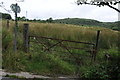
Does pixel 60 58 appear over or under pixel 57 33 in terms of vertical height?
under

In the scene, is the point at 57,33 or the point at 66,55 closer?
the point at 66,55

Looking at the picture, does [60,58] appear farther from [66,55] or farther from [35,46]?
[35,46]

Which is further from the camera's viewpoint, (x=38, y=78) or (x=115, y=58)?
(x=115, y=58)

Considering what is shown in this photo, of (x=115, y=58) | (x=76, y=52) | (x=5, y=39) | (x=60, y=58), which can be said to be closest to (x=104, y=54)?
(x=115, y=58)

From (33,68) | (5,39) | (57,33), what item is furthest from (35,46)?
(57,33)

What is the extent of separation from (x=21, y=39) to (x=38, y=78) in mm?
3411

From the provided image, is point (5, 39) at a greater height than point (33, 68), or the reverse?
point (5, 39)

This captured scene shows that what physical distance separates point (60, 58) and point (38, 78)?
2380 millimetres

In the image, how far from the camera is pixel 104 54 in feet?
33.4

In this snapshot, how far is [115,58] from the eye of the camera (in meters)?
9.75

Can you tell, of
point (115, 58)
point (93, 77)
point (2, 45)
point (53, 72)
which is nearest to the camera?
point (93, 77)

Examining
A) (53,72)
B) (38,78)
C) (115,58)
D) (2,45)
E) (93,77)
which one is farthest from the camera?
(115,58)

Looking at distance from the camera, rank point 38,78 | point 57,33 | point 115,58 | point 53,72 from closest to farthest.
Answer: point 38,78, point 53,72, point 115,58, point 57,33

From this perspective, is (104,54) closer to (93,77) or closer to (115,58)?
(115,58)
